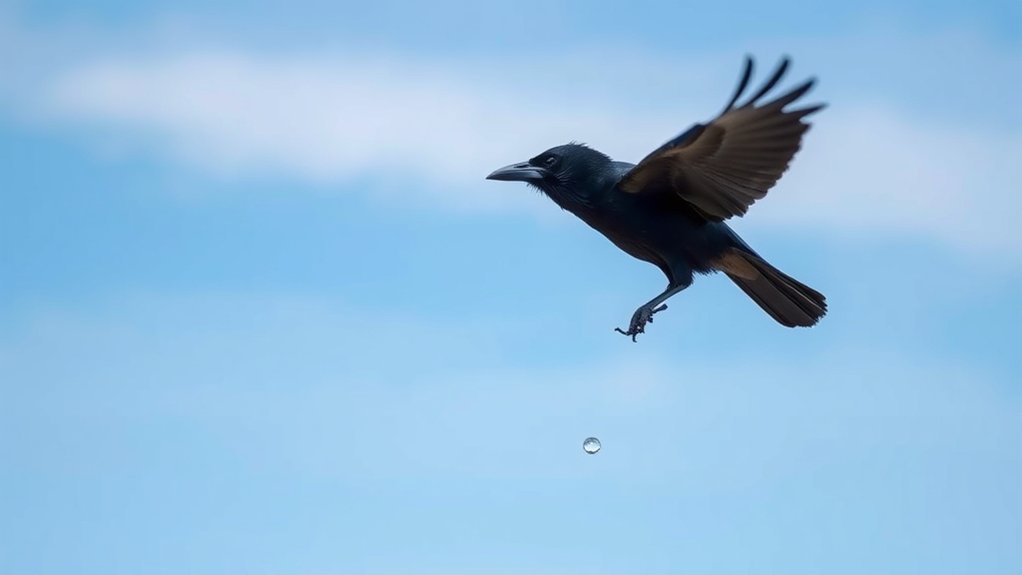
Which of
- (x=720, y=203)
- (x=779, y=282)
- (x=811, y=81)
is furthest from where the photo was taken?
(x=779, y=282)

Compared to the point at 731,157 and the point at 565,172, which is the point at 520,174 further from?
the point at 731,157

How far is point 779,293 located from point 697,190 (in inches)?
45.3

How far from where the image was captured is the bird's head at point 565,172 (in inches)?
381

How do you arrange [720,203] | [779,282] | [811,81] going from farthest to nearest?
[779,282] → [720,203] → [811,81]

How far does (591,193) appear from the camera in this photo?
964 centimetres

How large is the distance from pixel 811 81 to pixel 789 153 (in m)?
0.56

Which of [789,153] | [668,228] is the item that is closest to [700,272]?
[668,228]

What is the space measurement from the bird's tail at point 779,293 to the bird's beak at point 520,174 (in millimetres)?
1326

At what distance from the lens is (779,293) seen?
1025cm

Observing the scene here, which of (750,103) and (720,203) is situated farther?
(720,203)

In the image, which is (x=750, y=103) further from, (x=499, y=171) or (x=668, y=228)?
(x=499, y=171)

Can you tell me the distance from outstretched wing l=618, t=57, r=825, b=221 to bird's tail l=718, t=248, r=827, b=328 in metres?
0.62

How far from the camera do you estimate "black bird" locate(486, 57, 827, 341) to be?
356 inches

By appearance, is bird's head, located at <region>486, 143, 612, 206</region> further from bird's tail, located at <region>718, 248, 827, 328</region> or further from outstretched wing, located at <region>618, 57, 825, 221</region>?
bird's tail, located at <region>718, 248, 827, 328</region>
